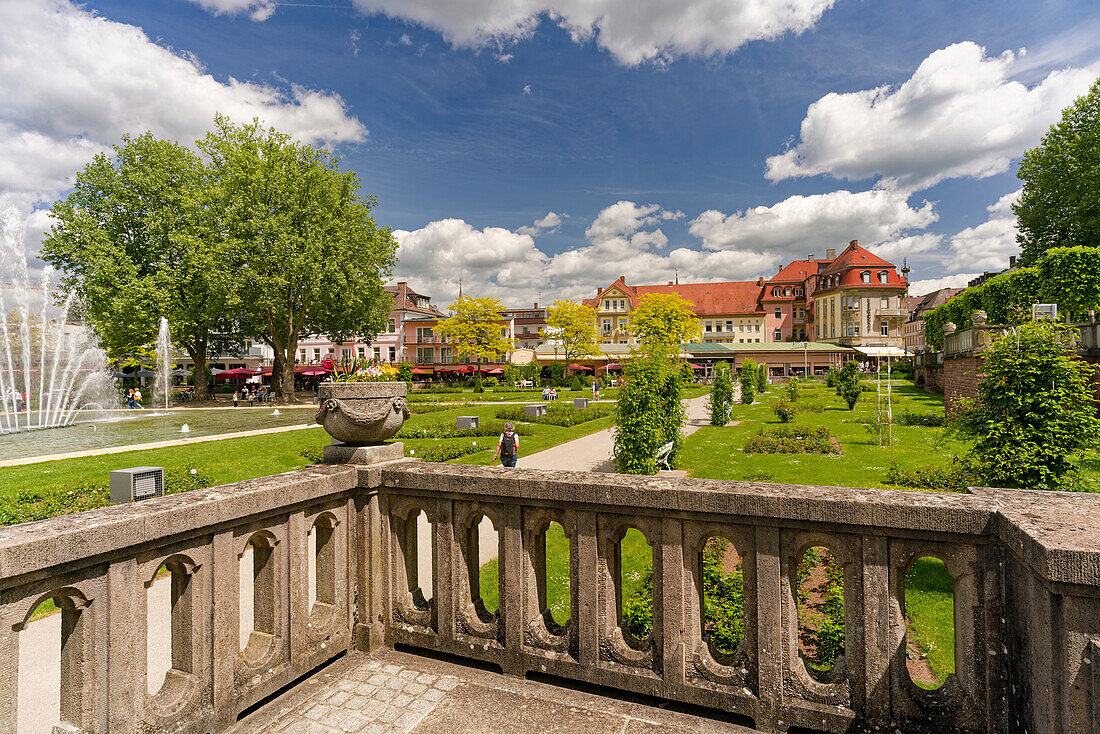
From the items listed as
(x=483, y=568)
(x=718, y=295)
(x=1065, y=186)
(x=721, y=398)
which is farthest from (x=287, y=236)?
(x=718, y=295)

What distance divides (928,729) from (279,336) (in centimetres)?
4155

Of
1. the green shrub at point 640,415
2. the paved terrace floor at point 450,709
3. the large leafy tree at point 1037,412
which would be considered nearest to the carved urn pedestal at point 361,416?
the paved terrace floor at point 450,709

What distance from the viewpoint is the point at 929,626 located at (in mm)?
5488

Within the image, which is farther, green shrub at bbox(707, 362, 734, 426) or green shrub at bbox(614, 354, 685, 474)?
green shrub at bbox(707, 362, 734, 426)

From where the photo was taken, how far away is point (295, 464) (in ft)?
46.3

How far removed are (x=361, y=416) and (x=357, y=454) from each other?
1.07 ft

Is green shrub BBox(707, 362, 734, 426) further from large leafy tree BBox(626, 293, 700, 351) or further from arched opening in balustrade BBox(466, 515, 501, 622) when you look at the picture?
large leafy tree BBox(626, 293, 700, 351)

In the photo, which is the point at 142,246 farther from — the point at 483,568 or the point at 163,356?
the point at 483,568

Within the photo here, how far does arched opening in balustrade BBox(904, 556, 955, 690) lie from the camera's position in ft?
15.1

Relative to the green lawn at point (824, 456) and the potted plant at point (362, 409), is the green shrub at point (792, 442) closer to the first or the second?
the green lawn at point (824, 456)

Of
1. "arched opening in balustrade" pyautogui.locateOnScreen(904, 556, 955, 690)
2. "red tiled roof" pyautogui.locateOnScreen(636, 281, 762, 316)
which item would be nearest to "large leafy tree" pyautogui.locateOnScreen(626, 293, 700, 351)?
"red tiled roof" pyautogui.locateOnScreen(636, 281, 762, 316)

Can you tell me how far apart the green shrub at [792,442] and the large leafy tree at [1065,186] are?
83.2ft

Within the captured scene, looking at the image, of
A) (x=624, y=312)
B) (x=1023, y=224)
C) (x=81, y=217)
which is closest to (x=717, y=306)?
(x=624, y=312)

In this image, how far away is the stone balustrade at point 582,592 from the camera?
2254 mm
